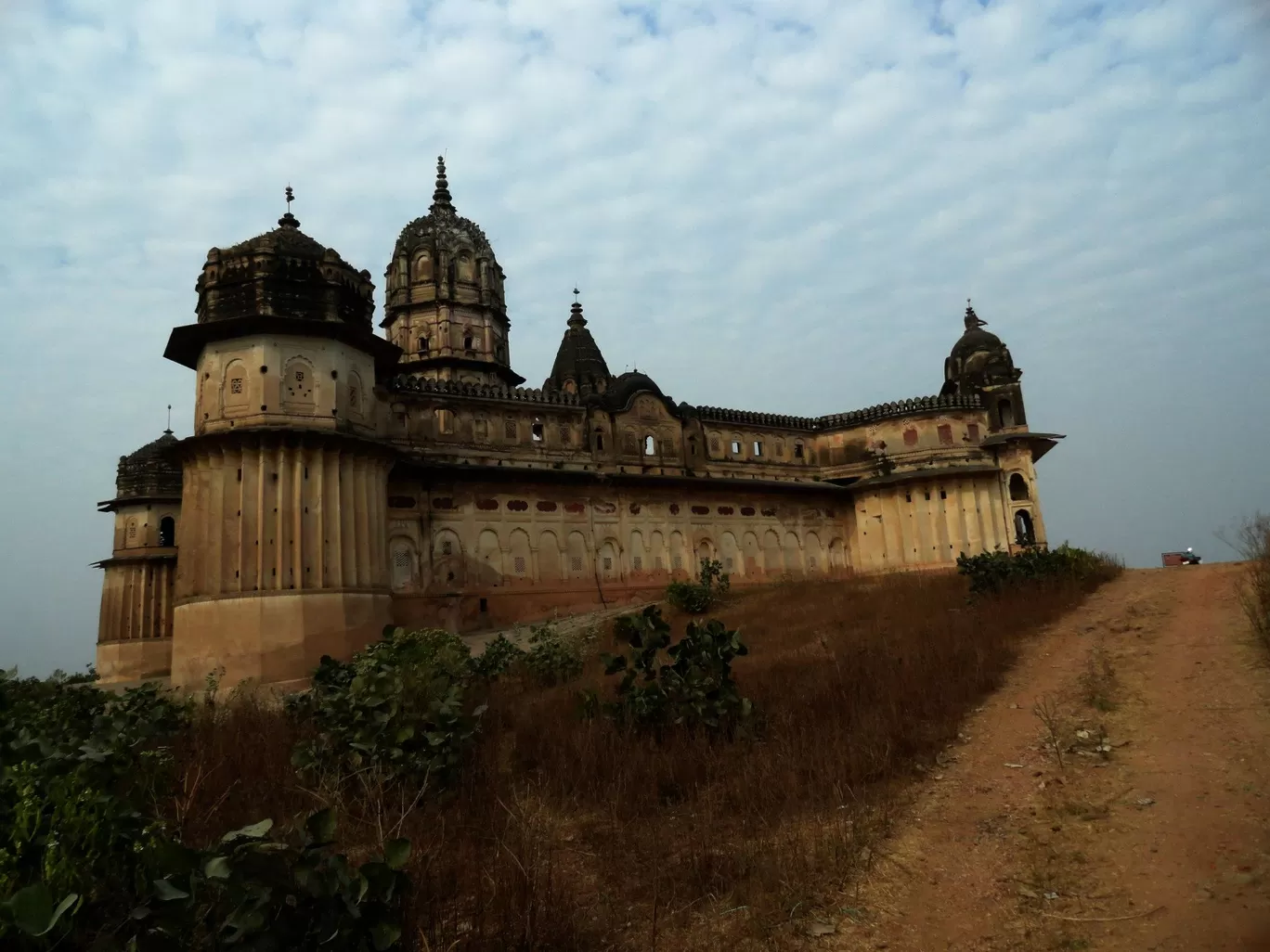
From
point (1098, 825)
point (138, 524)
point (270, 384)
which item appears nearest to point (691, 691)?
point (1098, 825)

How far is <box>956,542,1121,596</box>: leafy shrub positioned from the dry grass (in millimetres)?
4516

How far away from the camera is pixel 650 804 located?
7320 mm

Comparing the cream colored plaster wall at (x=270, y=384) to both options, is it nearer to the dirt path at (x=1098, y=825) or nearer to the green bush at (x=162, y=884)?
the green bush at (x=162, y=884)

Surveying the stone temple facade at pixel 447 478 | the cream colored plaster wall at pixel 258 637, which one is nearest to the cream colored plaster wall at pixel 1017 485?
the stone temple facade at pixel 447 478

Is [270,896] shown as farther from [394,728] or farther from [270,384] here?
[270,384]

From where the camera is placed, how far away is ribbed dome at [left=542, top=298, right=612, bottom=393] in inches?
1286

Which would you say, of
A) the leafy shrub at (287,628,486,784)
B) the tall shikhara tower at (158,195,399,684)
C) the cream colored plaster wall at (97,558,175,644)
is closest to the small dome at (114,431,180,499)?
the cream colored plaster wall at (97,558,175,644)

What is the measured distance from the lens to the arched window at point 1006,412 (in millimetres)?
32594

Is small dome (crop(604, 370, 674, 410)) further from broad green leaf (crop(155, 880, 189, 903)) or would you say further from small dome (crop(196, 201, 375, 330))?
broad green leaf (crop(155, 880, 189, 903))

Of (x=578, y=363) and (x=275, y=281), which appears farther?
(x=578, y=363)

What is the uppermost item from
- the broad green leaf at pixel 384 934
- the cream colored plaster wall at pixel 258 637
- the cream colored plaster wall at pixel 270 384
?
the cream colored plaster wall at pixel 270 384

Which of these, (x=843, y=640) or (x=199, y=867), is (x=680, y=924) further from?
(x=843, y=640)

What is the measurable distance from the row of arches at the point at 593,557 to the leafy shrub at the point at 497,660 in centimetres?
791

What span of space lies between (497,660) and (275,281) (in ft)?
37.0
